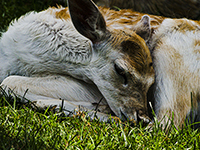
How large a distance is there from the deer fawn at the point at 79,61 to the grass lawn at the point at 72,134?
0.34 metres

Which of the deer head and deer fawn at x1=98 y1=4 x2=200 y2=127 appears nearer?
the deer head

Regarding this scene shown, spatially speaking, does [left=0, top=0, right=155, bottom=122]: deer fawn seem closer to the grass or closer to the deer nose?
the deer nose

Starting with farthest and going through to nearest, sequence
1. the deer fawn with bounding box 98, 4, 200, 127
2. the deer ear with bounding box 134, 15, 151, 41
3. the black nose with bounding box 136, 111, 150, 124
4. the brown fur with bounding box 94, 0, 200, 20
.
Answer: the brown fur with bounding box 94, 0, 200, 20 → the deer ear with bounding box 134, 15, 151, 41 → the deer fawn with bounding box 98, 4, 200, 127 → the black nose with bounding box 136, 111, 150, 124

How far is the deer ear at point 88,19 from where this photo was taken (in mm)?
3227

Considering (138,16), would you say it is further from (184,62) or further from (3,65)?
(3,65)

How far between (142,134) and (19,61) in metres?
1.93

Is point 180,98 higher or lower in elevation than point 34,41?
lower

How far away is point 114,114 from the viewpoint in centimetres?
352

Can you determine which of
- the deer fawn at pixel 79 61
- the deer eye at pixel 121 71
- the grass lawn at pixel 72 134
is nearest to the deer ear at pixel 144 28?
the deer fawn at pixel 79 61

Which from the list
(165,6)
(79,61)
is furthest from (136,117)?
(165,6)

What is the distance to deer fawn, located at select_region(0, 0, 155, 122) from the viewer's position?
10.9 ft

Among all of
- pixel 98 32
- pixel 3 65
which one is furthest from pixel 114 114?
pixel 3 65

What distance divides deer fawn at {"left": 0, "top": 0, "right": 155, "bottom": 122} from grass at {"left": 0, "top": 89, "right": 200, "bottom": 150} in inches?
13.8

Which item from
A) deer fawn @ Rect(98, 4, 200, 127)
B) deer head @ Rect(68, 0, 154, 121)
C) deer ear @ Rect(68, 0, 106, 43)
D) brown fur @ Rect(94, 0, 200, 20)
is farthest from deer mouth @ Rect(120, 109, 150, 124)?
brown fur @ Rect(94, 0, 200, 20)
